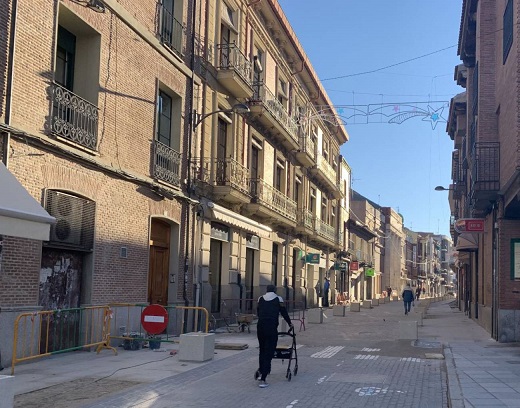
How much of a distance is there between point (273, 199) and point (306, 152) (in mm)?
6210

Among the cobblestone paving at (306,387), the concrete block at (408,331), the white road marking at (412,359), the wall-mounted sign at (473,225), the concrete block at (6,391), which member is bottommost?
the white road marking at (412,359)

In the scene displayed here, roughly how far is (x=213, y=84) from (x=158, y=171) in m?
5.27

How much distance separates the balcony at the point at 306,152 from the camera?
3173 centimetres

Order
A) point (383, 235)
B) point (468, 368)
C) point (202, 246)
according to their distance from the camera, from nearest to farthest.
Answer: point (468, 368)
point (202, 246)
point (383, 235)

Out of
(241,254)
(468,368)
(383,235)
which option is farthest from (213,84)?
(383,235)

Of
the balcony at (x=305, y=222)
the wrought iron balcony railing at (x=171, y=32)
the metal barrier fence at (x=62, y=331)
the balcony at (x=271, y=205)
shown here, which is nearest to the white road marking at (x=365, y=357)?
the metal barrier fence at (x=62, y=331)

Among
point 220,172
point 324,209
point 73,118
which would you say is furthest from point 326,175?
point 73,118

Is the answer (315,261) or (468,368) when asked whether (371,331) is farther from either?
(315,261)

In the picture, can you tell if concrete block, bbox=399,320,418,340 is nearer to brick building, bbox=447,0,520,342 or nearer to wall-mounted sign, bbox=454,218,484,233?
brick building, bbox=447,0,520,342

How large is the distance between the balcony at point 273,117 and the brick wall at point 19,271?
13629 millimetres

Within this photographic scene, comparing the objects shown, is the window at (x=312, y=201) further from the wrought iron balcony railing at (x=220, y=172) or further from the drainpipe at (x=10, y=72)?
the drainpipe at (x=10, y=72)

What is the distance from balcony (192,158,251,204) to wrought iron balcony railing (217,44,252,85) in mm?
3150

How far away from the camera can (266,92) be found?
2552 cm

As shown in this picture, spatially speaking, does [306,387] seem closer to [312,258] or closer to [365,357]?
[365,357]
